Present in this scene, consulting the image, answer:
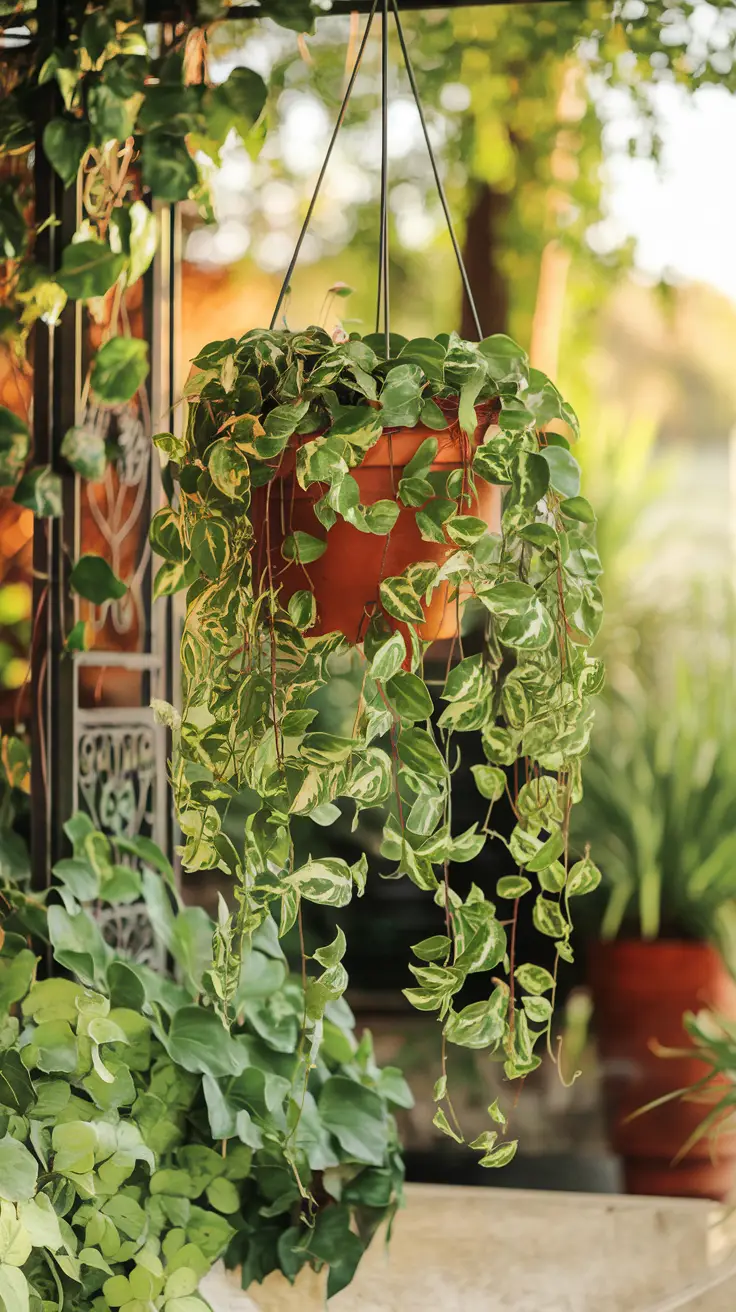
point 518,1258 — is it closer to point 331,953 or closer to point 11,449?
point 331,953

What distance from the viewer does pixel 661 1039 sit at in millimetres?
1599

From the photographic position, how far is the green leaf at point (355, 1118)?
106 cm

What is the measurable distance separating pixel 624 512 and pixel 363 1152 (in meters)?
1.35

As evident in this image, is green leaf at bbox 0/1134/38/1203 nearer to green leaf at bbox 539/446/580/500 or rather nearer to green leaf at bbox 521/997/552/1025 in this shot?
green leaf at bbox 521/997/552/1025

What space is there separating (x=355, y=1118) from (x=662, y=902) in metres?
0.73

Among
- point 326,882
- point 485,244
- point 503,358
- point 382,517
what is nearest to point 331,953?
point 326,882

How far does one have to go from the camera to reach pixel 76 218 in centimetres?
103

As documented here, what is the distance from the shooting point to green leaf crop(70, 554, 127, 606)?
1.00m

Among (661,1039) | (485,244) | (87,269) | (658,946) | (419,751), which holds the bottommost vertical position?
(661,1039)

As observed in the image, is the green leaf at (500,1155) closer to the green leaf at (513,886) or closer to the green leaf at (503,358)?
the green leaf at (513,886)

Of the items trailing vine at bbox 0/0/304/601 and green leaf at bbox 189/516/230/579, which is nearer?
green leaf at bbox 189/516/230/579

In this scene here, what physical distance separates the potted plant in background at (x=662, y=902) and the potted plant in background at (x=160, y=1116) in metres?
0.56

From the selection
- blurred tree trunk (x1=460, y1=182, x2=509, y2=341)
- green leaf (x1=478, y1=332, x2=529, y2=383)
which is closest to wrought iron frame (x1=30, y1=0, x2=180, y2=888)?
green leaf (x1=478, y1=332, x2=529, y2=383)

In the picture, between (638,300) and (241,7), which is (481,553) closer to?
(241,7)
